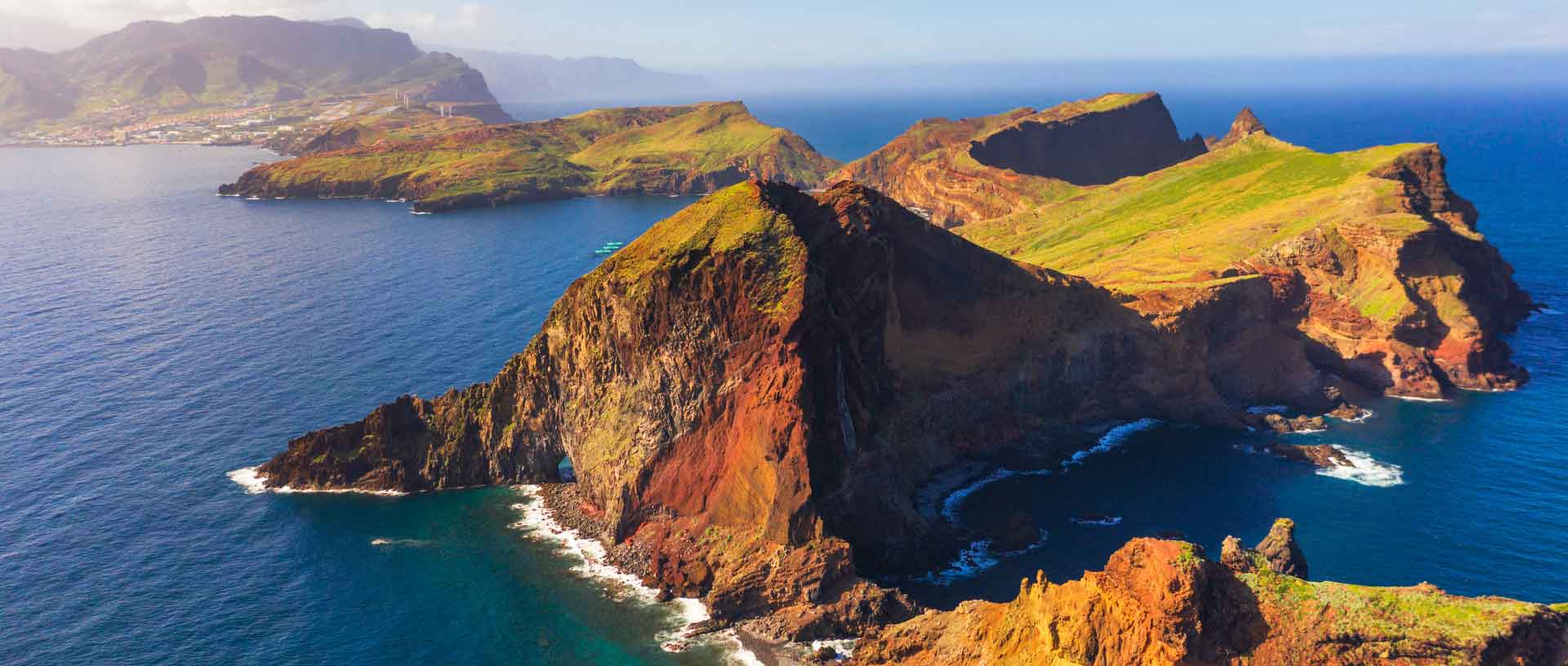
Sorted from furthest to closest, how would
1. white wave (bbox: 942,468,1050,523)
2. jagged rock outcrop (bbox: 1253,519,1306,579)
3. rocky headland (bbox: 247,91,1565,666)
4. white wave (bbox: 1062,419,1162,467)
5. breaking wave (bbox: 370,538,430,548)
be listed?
white wave (bbox: 1062,419,1162,467) → white wave (bbox: 942,468,1050,523) → breaking wave (bbox: 370,538,430,548) → jagged rock outcrop (bbox: 1253,519,1306,579) → rocky headland (bbox: 247,91,1565,666)

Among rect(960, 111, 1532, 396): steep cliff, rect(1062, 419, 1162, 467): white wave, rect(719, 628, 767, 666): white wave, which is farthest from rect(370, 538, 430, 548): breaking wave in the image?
rect(960, 111, 1532, 396): steep cliff

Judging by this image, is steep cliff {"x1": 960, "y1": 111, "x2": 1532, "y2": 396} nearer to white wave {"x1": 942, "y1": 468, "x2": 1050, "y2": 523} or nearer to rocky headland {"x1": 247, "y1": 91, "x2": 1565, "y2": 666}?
rocky headland {"x1": 247, "y1": 91, "x2": 1565, "y2": 666}

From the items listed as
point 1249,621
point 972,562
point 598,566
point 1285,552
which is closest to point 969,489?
point 972,562

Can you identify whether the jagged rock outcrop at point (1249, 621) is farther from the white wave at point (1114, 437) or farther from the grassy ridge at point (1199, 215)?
the grassy ridge at point (1199, 215)

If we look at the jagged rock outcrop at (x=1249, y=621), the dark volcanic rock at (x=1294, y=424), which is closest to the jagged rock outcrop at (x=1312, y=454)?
the dark volcanic rock at (x=1294, y=424)

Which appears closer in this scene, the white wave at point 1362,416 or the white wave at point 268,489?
the white wave at point 268,489

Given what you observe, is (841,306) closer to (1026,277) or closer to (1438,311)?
(1026,277)

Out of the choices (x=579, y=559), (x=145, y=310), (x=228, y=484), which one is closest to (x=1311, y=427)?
(x=579, y=559)
